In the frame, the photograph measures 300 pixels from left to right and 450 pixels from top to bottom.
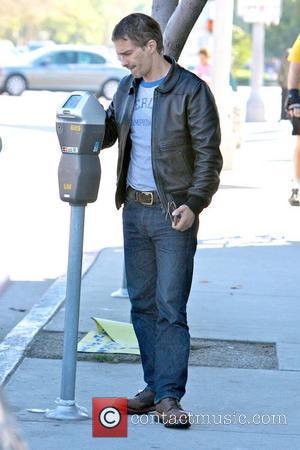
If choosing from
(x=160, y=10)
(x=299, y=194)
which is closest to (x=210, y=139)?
(x=160, y=10)

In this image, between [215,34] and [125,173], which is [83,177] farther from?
[215,34]

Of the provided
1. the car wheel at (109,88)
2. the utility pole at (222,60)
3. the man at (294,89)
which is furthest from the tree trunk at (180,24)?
the car wheel at (109,88)

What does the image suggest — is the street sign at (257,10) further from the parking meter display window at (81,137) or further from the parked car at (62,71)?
the parking meter display window at (81,137)

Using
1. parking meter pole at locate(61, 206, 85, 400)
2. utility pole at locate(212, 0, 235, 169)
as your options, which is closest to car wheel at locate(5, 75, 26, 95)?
utility pole at locate(212, 0, 235, 169)

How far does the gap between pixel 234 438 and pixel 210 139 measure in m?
1.32

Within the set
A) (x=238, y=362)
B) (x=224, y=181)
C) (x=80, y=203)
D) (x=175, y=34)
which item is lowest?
(x=224, y=181)

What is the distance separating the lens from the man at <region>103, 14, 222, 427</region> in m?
5.34

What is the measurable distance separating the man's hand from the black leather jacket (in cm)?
3

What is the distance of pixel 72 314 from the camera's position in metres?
5.41

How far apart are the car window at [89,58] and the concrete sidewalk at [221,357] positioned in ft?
95.4

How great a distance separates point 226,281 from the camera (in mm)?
9234

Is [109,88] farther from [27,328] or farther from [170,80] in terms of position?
[170,80]

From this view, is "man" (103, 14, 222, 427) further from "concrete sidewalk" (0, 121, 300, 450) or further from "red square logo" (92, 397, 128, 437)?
"concrete sidewalk" (0, 121, 300, 450)

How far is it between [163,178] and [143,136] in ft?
0.77
